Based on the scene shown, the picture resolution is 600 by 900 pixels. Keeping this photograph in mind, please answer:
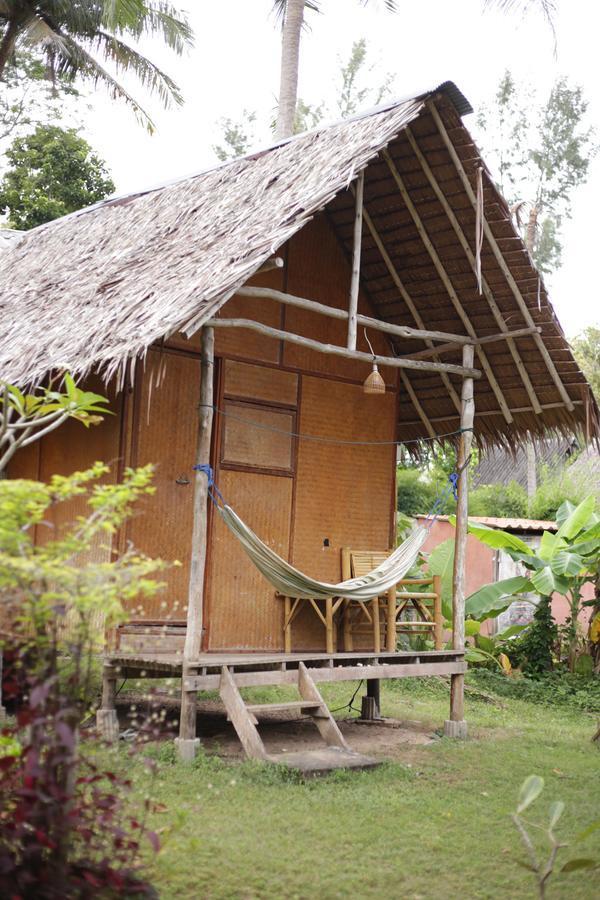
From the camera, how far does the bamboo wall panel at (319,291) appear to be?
7359mm

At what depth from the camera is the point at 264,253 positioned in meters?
5.59

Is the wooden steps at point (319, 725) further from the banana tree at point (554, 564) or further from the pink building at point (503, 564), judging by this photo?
the pink building at point (503, 564)

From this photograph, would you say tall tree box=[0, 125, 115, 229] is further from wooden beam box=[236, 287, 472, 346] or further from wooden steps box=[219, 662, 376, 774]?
wooden steps box=[219, 662, 376, 774]

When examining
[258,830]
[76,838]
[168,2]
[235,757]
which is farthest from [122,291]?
[168,2]

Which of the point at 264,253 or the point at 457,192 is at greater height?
the point at 457,192

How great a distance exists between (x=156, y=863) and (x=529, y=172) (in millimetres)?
20884

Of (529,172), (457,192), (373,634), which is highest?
(529,172)

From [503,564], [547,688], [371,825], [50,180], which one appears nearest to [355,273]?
[371,825]

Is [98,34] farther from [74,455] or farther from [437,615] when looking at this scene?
[437,615]

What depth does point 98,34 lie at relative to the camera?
51.8ft

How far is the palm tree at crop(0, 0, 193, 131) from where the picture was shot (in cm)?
1464

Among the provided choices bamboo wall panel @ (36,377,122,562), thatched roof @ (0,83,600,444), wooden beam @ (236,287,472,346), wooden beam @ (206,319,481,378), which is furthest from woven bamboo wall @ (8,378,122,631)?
wooden beam @ (236,287,472,346)

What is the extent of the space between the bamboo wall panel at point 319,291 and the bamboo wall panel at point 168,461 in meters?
0.87

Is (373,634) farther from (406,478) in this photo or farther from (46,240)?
(406,478)
